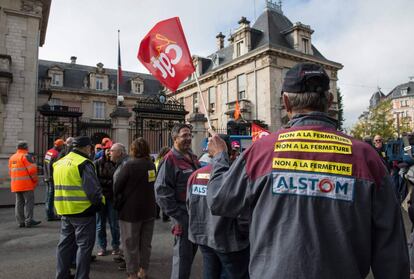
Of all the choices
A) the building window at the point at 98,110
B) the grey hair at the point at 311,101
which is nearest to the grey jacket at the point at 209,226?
the grey hair at the point at 311,101

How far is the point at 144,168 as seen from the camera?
4453 millimetres

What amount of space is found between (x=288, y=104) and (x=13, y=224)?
821 centimetres

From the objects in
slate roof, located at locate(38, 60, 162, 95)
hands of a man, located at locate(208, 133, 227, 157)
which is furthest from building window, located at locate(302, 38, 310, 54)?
hands of a man, located at locate(208, 133, 227, 157)

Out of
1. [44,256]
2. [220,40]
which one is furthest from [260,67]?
[44,256]

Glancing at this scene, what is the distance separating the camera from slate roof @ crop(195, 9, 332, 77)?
28.4m

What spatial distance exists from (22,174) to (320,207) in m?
7.73

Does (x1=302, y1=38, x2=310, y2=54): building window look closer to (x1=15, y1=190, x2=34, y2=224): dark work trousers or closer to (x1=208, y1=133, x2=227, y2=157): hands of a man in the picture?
(x1=15, y1=190, x2=34, y2=224): dark work trousers

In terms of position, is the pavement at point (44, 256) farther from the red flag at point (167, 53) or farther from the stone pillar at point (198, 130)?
the stone pillar at point (198, 130)

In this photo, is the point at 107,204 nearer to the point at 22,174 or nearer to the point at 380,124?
the point at 22,174

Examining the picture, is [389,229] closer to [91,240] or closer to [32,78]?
[91,240]

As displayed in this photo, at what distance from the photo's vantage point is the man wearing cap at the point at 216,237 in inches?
105

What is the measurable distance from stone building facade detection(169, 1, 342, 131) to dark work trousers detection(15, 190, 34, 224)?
2074 centimetres

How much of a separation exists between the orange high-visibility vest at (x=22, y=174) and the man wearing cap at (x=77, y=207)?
13.1 feet

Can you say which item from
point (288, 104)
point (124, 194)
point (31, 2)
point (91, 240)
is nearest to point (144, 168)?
point (124, 194)
